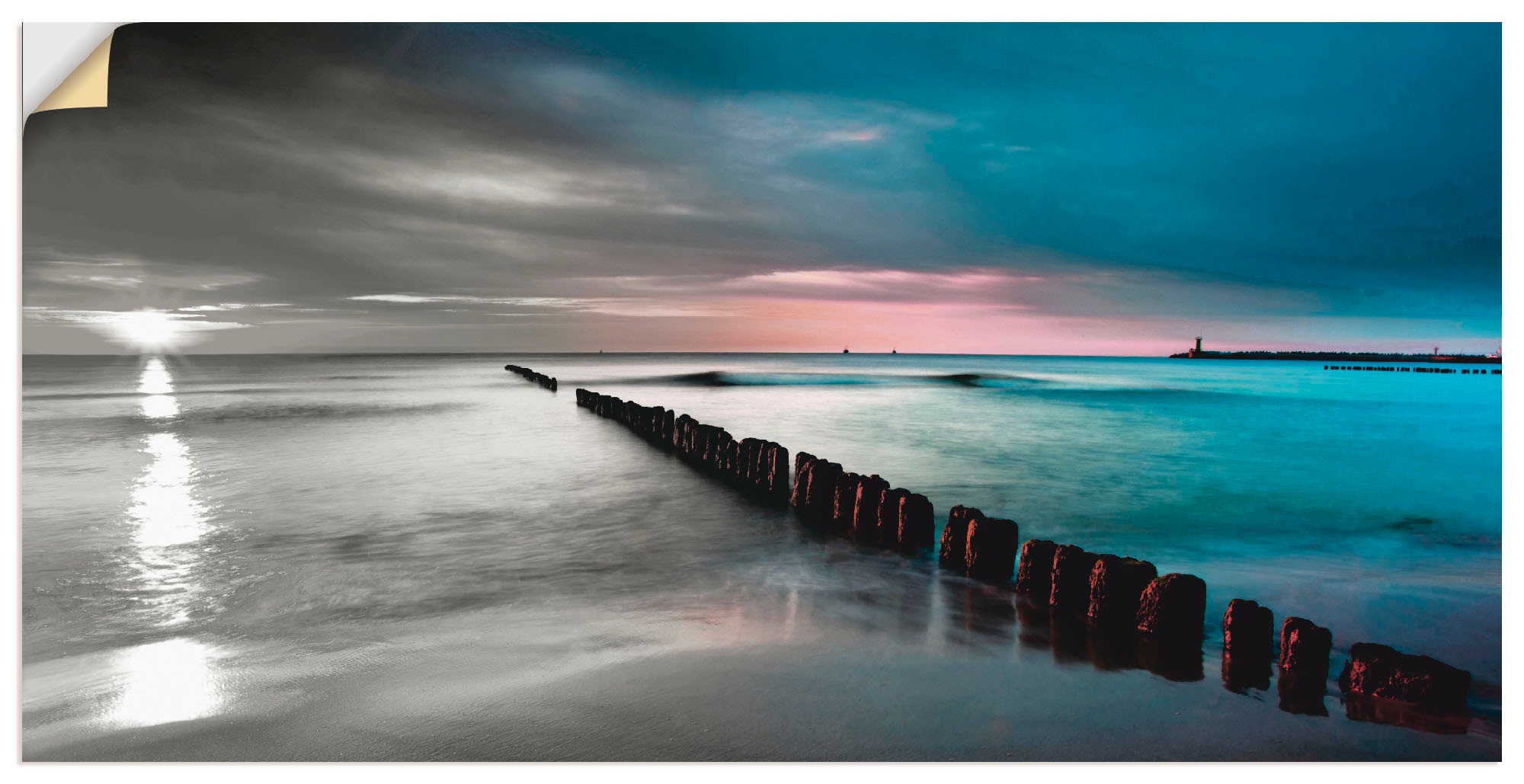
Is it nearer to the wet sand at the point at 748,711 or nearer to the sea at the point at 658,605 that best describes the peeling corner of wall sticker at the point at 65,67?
the sea at the point at 658,605

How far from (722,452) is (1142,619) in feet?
19.2

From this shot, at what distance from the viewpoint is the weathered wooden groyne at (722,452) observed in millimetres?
7789

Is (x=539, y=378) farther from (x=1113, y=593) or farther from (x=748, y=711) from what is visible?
(x=748, y=711)

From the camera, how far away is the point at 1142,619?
148 inches

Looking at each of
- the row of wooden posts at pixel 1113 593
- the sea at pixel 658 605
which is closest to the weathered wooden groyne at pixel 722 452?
the sea at pixel 658 605

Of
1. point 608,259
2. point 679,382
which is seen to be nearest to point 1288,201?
point 608,259

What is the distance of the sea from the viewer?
2.86m

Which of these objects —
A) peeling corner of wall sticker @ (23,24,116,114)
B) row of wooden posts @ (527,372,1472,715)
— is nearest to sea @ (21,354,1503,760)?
row of wooden posts @ (527,372,1472,715)

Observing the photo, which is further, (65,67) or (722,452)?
(722,452)

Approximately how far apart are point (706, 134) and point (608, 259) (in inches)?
115

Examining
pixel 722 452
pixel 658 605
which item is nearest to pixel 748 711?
pixel 658 605

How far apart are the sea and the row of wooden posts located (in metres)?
0.12

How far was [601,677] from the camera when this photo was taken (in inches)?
127

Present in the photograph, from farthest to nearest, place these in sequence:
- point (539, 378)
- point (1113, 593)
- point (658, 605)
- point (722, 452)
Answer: point (539, 378)
point (722, 452)
point (658, 605)
point (1113, 593)
